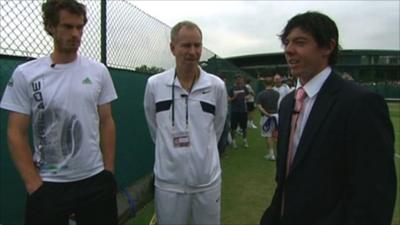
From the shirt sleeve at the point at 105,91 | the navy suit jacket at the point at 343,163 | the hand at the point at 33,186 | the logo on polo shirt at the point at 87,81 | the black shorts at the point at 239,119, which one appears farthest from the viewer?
the black shorts at the point at 239,119

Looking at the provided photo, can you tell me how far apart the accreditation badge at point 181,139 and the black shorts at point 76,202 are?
55cm

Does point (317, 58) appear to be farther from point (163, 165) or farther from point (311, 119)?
point (163, 165)

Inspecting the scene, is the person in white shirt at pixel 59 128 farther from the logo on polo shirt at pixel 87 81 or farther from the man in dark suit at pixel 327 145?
the man in dark suit at pixel 327 145

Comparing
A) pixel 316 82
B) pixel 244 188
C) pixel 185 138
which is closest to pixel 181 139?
pixel 185 138

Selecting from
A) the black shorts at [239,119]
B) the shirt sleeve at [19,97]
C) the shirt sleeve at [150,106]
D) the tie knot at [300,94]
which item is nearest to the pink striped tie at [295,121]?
the tie knot at [300,94]

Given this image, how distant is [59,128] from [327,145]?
5.05 ft

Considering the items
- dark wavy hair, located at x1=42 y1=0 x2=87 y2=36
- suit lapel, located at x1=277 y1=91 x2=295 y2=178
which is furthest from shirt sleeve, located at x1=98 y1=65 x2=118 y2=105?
suit lapel, located at x1=277 y1=91 x2=295 y2=178

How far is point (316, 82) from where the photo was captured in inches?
96.5

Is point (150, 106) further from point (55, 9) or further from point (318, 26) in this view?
point (318, 26)

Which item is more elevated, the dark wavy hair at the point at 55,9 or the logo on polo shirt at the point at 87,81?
the dark wavy hair at the point at 55,9

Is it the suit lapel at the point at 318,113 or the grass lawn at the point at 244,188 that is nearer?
the suit lapel at the point at 318,113

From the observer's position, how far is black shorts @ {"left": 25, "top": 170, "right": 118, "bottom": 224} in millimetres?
2848

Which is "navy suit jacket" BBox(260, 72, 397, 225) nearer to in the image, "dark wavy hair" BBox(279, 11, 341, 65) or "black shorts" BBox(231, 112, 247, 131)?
"dark wavy hair" BBox(279, 11, 341, 65)

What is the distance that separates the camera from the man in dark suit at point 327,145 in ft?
7.03
